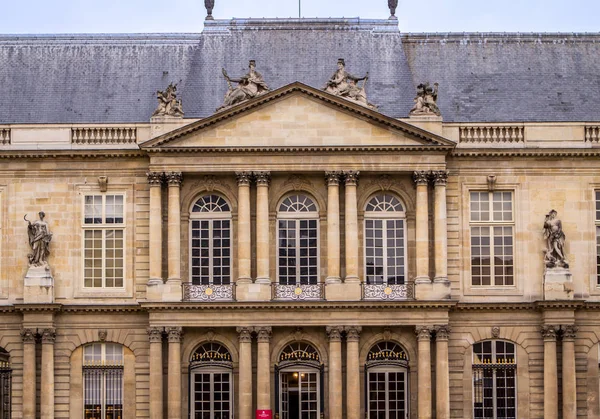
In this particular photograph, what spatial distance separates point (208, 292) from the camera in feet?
163

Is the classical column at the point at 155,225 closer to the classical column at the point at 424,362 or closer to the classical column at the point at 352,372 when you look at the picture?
the classical column at the point at 352,372

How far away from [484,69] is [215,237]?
11519 mm

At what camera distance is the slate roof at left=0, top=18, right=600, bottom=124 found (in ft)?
174

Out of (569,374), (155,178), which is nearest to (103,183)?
(155,178)

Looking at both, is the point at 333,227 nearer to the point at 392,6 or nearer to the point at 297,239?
the point at 297,239

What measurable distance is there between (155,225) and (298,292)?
16.7 ft

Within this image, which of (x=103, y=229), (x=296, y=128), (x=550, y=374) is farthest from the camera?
(x=103, y=229)

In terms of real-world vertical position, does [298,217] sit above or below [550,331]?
above

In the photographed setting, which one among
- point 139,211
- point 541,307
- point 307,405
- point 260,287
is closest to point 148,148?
point 139,211

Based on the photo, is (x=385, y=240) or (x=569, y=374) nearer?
(x=569, y=374)

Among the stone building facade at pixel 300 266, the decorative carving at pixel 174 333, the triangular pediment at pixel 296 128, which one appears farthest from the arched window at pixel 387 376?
the triangular pediment at pixel 296 128

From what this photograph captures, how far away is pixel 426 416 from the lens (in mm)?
48812

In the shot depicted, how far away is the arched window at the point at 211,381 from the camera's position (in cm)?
4981

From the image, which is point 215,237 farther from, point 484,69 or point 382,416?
point 484,69
